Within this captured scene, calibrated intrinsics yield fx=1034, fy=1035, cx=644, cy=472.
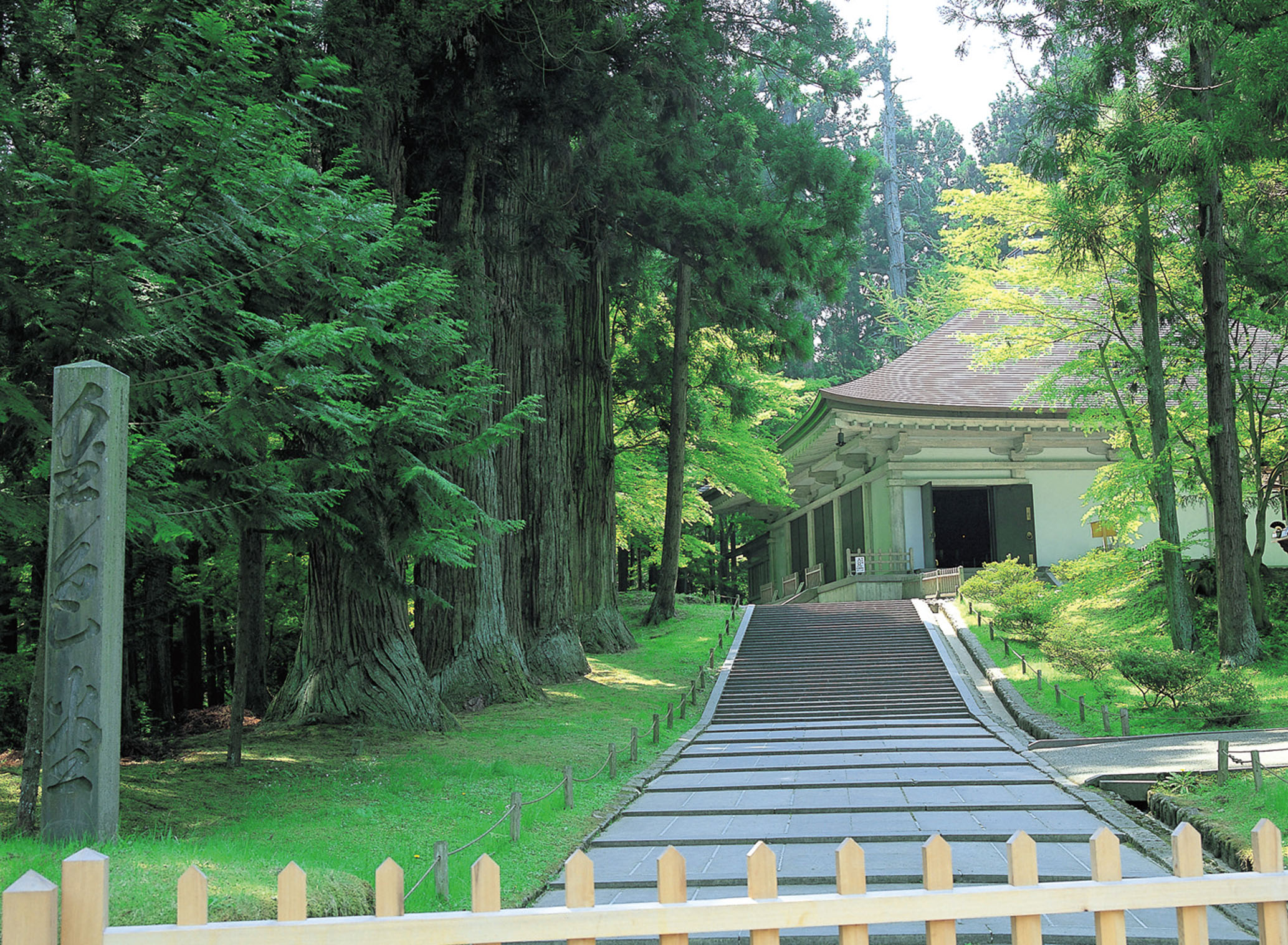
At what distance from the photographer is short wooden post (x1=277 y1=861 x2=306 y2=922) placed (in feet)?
8.32

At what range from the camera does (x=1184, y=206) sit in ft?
50.8

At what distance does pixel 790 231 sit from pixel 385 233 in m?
9.99

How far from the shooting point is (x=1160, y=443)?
15.5 meters

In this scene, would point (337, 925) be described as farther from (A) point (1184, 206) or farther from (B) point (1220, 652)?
(A) point (1184, 206)

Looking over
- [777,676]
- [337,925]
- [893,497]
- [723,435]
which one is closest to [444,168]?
[777,676]

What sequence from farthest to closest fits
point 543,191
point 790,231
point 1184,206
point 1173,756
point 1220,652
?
point 790,231
point 543,191
point 1184,206
point 1220,652
point 1173,756

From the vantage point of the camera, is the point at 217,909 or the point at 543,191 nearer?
the point at 217,909

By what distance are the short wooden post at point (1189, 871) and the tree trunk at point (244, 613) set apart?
26.9 ft

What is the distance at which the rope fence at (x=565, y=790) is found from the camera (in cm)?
535

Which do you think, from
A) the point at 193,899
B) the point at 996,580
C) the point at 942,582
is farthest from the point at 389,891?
the point at 942,582

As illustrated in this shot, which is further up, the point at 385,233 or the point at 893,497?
the point at 385,233

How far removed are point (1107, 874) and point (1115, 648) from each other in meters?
14.2

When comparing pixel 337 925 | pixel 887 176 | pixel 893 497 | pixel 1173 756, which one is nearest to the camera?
pixel 337 925

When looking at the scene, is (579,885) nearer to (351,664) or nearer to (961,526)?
(351,664)
